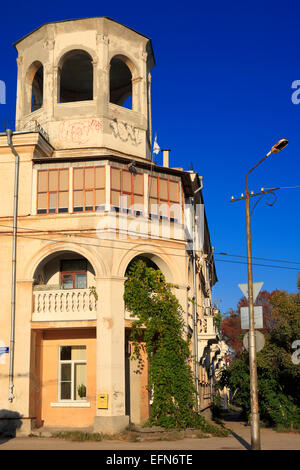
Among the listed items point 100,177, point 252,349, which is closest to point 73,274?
point 100,177

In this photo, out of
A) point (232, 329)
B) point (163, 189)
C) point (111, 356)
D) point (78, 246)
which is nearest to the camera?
point (111, 356)

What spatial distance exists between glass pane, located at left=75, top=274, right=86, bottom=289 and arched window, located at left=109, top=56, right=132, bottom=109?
12.5 meters

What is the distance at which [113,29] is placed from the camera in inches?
1140

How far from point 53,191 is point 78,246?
2.96m

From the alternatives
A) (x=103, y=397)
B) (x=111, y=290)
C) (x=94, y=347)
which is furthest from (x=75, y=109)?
(x=103, y=397)

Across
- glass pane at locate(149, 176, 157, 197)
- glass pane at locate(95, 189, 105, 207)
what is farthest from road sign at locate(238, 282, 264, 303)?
glass pane at locate(95, 189, 105, 207)

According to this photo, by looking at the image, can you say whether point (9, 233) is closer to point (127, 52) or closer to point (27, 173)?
point (27, 173)

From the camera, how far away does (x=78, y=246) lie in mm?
24891

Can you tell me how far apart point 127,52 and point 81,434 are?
19.4 m

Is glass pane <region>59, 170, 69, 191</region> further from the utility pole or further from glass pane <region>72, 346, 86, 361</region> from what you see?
the utility pole

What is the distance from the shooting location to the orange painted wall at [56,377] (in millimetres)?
24875

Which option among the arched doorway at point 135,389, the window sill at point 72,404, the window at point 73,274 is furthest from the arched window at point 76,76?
the window sill at point 72,404

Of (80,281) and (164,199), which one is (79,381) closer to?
(80,281)

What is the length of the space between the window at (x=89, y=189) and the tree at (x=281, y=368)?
10.2m
